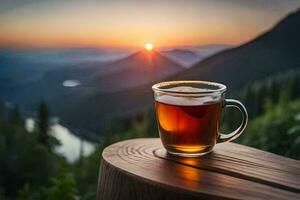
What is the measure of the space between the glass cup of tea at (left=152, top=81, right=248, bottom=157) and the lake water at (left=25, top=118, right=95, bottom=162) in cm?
80

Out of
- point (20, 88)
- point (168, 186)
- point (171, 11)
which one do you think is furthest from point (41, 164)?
point (168, 186)

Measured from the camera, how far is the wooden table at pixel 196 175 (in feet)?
2.98

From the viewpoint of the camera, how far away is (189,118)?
1.03m

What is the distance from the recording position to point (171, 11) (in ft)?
5.90

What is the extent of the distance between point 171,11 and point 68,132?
56 centimetres

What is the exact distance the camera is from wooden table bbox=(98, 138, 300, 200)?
35.7 inches

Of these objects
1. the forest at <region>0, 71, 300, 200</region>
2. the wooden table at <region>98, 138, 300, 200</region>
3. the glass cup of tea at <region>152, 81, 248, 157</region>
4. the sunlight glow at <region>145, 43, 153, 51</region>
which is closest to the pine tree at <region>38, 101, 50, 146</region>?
the forest at <region>0, 71, 300, 200</region>

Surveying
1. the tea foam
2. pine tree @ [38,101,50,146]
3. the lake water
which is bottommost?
the lake water

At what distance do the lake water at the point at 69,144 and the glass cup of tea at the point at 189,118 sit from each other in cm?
80

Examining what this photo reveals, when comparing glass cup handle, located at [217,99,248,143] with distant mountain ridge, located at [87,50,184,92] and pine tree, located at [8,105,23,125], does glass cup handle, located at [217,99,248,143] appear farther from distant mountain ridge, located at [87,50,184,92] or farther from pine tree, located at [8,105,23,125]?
pine tree, located at [8,105,23,125]

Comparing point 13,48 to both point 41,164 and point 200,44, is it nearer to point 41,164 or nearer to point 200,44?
point 41,164

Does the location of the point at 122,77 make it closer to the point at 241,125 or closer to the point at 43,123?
the point at 43,123

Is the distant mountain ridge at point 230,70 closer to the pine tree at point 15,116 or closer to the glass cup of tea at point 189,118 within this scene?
the pine tree at point 15,116

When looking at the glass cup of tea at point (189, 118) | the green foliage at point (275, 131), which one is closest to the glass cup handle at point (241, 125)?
the glass cup of tea at point (189, 118)
